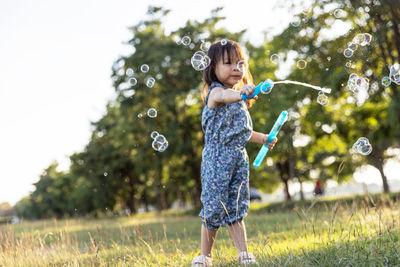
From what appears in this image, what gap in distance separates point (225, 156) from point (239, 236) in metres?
0.63

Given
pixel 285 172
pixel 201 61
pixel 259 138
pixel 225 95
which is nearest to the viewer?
pixel 225 95

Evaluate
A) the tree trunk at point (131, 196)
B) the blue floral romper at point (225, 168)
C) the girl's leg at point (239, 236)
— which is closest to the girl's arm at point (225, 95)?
the blue floral romper at point (225, 168)

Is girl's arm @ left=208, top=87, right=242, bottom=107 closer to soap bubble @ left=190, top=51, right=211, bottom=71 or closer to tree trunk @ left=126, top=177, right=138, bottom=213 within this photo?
soap bubble @ left=190, top=51, right=211, bottom=71

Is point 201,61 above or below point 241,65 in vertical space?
above

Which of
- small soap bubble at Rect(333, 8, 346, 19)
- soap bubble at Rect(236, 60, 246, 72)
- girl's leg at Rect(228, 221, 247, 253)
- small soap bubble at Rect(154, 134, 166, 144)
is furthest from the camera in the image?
small soap bubble at Rect(333, 8, 346, 19)

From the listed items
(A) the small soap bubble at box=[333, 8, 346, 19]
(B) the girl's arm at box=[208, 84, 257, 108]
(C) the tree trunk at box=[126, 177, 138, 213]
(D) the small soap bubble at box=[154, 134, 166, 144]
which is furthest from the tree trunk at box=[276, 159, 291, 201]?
(B) the girl's arm at box=[208, 84, 257, 108]

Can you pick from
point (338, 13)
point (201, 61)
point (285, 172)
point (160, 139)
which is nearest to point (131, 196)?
point (285, 172)

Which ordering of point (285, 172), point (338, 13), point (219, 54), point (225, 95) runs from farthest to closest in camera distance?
point (285, 172), point (338, 13), point (219, 54), point (225, 95)

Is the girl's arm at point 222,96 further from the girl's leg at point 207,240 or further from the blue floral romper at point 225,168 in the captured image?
the girl's leg at point 207,240

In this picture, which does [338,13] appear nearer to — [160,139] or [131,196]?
[160,139]

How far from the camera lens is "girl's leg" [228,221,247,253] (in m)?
3.24

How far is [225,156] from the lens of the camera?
3.31 meters

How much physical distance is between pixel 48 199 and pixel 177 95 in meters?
46.5

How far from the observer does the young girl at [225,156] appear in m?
3.29
